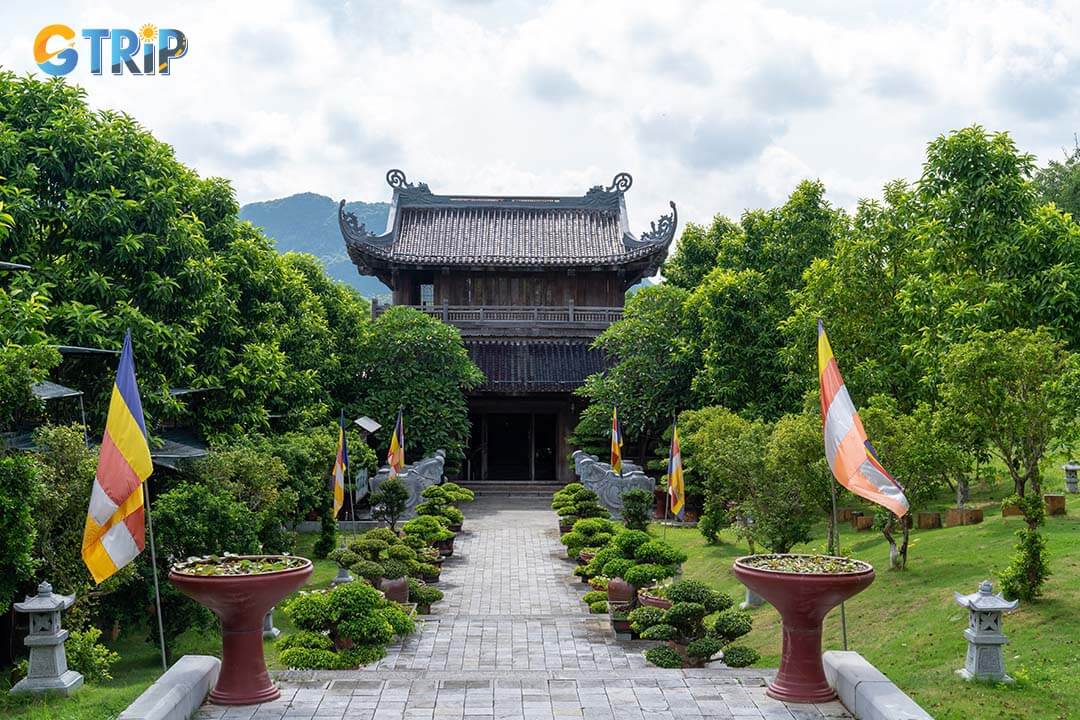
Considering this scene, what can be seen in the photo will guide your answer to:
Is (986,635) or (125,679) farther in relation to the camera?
(125,679)

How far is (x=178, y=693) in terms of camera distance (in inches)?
310

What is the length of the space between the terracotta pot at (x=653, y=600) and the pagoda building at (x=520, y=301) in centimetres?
1922

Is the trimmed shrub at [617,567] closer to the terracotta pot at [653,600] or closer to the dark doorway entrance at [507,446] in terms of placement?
the terracotta pot at [653,600]

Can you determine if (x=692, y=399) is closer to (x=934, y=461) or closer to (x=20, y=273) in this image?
(x=934, y=461)

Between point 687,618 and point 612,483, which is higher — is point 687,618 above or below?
below

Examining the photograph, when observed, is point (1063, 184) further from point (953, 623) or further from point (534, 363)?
point (953, 623)

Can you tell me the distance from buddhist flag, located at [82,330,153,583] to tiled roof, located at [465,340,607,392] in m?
25.0

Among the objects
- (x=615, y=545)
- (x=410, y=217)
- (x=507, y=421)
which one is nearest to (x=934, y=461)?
(x=615, y=545)

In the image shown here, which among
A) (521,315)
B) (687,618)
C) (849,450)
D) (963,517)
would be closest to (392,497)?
(963,517)

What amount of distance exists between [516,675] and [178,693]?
3.07m

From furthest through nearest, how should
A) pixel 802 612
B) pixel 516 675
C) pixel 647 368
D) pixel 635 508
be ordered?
pixel 647 368 < pixel 635 508 < pixel 516 675 < pixel 802 612

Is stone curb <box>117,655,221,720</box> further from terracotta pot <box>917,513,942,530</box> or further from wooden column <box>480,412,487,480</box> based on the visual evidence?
wooden column <box>480,412,487,480</box>

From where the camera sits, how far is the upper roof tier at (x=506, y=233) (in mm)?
36938

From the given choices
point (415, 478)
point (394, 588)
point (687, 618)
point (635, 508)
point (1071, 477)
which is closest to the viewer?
point (687, 618)
